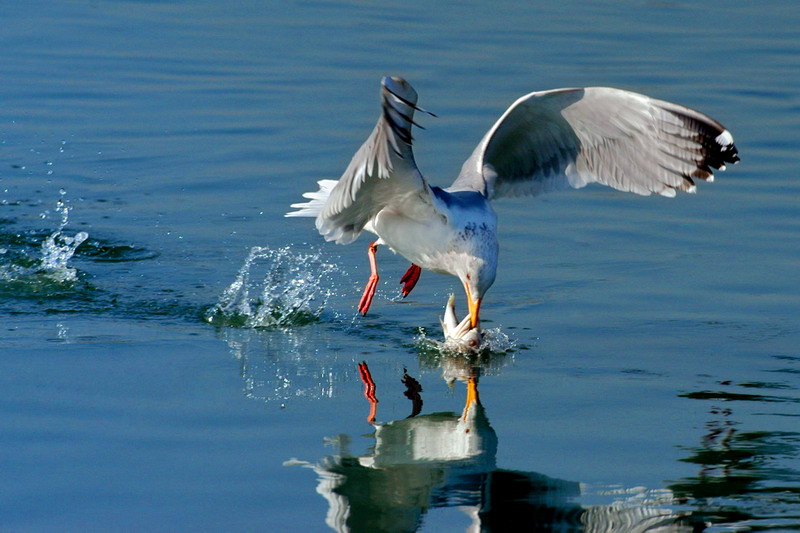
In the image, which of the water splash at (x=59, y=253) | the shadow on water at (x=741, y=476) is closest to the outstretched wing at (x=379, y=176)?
the water splash at (x=59, y=253)

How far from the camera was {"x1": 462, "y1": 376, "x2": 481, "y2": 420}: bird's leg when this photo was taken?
6188 mm

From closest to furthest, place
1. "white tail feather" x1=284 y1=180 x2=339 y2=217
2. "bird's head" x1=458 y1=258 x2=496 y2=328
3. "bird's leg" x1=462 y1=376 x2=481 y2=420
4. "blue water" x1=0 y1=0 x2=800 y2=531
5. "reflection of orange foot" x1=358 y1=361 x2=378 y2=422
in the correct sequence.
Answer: "blue water" x1=0 y1=0 x2=800 y2=531
"reflection of orange foot" x1=358 y1=361 x2=378 y2=422
"bird's leg" x1=462 y1=376 x2=481 y2=420
"bird's head" x1=458 y1=258 x2=496 y2=328
"white tail feather" x1=284 y1=180 x2=339 y2=217

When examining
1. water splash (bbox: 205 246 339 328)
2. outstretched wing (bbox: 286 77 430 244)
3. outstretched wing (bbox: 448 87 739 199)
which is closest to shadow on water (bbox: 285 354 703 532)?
outstretched wing (bbox: 286 77 430 244)

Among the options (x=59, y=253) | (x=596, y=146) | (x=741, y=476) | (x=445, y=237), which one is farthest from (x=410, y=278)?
(x=741, y=476)

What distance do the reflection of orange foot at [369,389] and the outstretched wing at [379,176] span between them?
0.83m

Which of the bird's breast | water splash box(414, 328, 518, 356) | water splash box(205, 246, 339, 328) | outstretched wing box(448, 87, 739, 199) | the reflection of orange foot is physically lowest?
the reflection of orange foot

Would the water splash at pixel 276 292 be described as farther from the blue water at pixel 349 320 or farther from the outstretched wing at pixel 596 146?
the outstretched wing at pixel 596 146

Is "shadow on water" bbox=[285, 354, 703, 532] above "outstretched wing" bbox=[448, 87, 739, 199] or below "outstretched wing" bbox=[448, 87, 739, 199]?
below

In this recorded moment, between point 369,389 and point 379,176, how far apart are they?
3.41 feet

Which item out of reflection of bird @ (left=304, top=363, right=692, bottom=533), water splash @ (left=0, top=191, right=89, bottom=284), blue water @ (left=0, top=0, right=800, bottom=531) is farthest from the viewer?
water splash @ (left=0, top=191, right=89, bottom=284)

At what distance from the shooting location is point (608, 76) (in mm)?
13742

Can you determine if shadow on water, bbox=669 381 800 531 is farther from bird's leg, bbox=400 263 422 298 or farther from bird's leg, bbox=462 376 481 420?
bird's leg, bbox=400 263 422 298

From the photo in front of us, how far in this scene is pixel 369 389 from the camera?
20.9 ft

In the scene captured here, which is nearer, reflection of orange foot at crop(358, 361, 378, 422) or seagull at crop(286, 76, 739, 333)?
reflection of orange foot at crop(358, 361, 378, 422)
